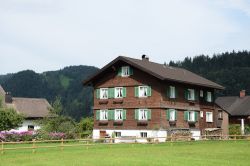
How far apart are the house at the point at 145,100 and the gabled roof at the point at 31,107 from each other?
1329 centimetres

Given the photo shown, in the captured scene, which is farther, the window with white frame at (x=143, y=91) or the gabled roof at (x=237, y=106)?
the gabled roof at (x=237, y=106)

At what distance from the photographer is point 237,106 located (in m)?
73.5

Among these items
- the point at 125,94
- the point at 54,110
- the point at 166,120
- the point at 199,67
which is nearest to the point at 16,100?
the point at 54,110

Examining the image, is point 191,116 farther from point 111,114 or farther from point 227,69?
point 227,69

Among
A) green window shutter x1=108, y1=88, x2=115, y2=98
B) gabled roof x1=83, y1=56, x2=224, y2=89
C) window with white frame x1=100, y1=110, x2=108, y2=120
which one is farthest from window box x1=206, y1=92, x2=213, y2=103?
window with white frame x1=100, y1=110, x2=108, y2=120

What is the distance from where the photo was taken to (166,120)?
48531 mm

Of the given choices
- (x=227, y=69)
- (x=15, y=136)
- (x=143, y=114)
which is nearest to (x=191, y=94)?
(x=143, y=114)

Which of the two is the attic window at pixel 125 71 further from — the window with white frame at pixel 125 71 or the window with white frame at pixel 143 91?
the window with white frame at pixel 143 91

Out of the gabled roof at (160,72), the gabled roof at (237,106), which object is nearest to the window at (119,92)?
the gabled roof at (160,72)

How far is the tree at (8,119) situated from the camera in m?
48.5

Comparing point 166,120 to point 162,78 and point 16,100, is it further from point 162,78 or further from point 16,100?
point 16,100

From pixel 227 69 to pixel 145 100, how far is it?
11755cm

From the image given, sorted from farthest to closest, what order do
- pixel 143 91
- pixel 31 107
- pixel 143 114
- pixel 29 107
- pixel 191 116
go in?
1. pixel 31 107
2. pixel 29 107
3. pixel 191 116
4. pixel 143 91
5. pixel 143 114

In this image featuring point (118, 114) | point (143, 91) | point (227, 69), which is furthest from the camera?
point (227, 69)
